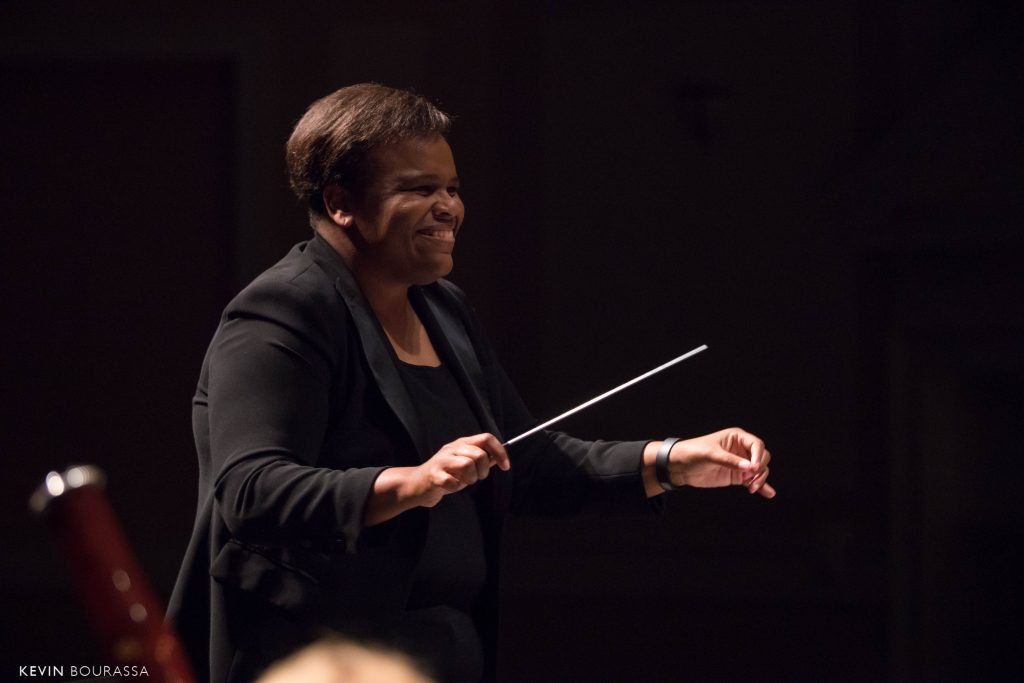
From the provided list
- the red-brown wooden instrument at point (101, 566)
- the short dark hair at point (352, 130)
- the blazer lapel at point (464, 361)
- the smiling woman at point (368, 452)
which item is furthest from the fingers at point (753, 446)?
the red-brown wooden instrument at point (101, 566)

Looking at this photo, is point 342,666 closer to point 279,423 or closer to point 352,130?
point 279,423

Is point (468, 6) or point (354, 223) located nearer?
point (354, 223)

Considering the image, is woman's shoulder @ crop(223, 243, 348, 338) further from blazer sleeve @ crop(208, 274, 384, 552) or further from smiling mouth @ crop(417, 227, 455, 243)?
smiling mouth @ crop(417, 227, 455, 243)

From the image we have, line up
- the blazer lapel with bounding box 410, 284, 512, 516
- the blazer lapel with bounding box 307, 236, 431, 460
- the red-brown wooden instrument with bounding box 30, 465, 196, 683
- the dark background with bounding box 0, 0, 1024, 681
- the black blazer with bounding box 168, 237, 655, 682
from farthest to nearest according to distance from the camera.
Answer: the dark background with bounding box 0, 0, 1024, 681 < the blazer lapel with bounding box 410, 284, 512, 516 < the blazer lapel with bounding box 307, 236, 431, 460 < the black blazer with bounding box 168, 237, 655, 682 < the red-brown wooden instrument with bounding box 30, 465, 196, 683

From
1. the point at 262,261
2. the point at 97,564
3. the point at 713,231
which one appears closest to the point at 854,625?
the point at 713,231

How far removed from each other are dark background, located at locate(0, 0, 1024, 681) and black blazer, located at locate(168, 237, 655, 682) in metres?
2.74

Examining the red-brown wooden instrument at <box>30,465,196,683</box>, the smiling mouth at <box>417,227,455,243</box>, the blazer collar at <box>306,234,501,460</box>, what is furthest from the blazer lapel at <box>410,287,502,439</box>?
the red-brown wooden instrument at <box>30,465,196,683</box>

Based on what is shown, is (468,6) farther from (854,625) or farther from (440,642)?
(440,642)

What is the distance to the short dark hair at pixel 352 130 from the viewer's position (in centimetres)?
167

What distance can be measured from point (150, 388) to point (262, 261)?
60 cm

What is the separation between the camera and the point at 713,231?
447 cm

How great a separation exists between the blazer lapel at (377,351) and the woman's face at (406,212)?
59mm

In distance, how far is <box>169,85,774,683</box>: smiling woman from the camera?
4.78ft

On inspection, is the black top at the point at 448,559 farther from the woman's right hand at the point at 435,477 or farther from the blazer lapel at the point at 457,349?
the woman's right hand at the point at 435,477
